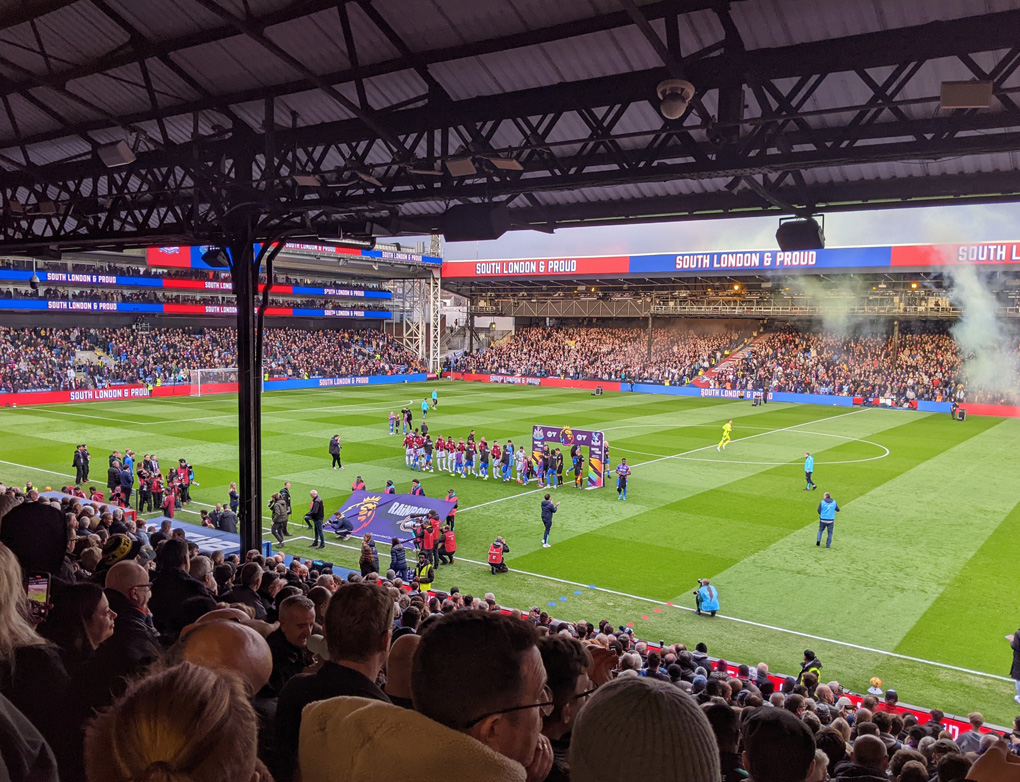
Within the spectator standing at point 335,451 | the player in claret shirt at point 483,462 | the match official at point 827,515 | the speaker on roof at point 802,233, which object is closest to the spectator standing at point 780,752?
the speaker on roof at point 802,233

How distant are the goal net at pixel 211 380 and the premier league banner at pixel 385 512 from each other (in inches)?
1494

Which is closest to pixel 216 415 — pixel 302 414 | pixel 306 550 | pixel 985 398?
pixel 302 414

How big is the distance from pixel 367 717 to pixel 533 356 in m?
72.1

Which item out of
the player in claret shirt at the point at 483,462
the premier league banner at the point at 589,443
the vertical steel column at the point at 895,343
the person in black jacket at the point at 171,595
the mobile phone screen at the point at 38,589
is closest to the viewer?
the mobile phone screen at the point at 38,589

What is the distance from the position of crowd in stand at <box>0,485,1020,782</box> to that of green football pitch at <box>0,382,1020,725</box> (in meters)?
8.54

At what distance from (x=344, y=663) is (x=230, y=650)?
18.2 inches

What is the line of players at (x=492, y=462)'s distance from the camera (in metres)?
25.7

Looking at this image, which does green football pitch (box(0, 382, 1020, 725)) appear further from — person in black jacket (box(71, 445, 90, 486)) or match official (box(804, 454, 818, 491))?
person in black jacket (box(71, 445, 90, 486))

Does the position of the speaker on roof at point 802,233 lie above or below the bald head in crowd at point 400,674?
above

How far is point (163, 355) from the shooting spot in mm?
58219

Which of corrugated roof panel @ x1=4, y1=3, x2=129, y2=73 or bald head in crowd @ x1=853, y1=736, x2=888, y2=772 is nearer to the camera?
bald head in crowd @ x1=853, y1=736, x2=888, y2=772

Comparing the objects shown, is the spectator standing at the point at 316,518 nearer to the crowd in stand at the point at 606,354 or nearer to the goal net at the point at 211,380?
the goal net at the point at 211,380

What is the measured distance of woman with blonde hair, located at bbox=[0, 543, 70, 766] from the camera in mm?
3123

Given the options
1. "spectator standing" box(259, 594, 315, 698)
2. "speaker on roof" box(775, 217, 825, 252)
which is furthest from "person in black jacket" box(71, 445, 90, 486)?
"spectator standing" box(259, 594, 315, 698)
